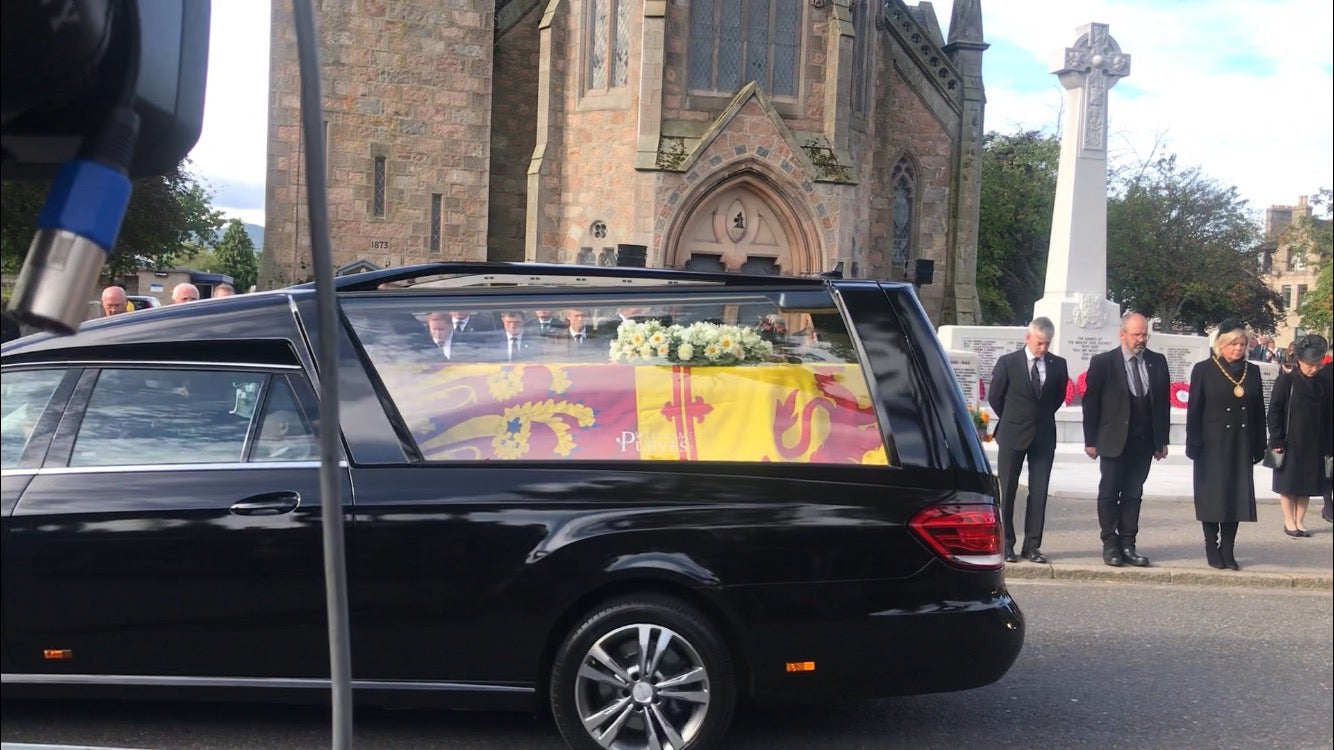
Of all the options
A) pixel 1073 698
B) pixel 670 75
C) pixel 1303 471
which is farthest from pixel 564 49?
pixel 1073 698

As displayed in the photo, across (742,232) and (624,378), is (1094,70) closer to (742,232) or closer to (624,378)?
(742,232)

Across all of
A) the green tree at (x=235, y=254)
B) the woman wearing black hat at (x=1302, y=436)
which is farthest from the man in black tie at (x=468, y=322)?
the green tree at (x=235, y=254)

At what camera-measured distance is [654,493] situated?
494cm

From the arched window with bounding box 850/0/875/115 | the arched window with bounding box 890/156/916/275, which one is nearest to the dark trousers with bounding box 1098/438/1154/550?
the arched window with bounding box 850/0/875/115

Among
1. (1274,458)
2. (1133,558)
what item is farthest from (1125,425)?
(1274,458)

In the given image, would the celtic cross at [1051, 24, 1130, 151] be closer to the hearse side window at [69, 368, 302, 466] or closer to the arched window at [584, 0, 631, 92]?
the arched window at [584, 0, 631, 92]

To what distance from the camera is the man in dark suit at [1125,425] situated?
9.87m

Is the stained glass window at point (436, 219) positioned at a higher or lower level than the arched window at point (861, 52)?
lower

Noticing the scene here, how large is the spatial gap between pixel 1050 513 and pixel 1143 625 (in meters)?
4.53

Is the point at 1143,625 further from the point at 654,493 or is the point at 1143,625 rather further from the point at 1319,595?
the point at 654,493

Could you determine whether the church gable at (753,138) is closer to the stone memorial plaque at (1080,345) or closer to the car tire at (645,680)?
the stone memorial plaque at (1080,345)

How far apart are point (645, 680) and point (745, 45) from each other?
19464 mm

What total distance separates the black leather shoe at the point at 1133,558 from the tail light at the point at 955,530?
5585 mm

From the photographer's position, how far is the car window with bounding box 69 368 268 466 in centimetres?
502
